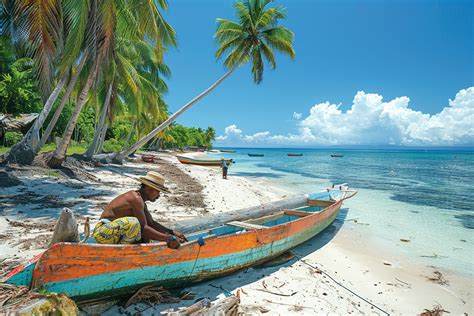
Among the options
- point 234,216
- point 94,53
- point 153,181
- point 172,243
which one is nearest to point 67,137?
point 94,53

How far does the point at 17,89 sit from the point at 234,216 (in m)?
18.5

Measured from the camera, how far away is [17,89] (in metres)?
16.8

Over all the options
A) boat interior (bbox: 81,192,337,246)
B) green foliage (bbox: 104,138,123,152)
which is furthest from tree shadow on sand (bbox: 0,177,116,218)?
green foliage (bbox: 104,138,123,152)

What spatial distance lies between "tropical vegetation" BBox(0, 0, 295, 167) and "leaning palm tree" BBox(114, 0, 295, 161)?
2.1 inches

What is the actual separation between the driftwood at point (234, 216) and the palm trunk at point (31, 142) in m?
8.73

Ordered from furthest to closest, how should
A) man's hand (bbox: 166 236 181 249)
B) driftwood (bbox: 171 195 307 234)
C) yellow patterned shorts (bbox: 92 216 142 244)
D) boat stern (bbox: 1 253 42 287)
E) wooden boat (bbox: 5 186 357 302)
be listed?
driftwood (bbox: 171 195 307 234), man's hand (bbox: 166 236 181 249), yellow patterned shorts (bbox: 92 216 142 244), wooden boat (bbox: 5 186 357 302), boat stern (bbox: 1 253 42 287)

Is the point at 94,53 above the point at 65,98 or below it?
above

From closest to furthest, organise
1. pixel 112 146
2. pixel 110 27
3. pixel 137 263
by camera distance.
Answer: pixel 137 263
pixel 110 27
pixel 112 146

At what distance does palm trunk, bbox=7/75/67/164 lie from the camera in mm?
10144

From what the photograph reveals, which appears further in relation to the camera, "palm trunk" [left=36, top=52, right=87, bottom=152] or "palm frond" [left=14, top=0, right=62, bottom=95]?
"palm trunk" [left=36, top=52, right=87, bottom=152]

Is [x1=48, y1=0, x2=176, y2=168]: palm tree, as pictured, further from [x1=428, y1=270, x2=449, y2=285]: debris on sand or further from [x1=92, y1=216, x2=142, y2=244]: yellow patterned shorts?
[x1=428, y1=270, x2=449, y2=285]: debris on sand

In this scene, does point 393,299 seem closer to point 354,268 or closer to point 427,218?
point 354,268

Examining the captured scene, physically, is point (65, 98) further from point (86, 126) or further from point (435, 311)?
point (86, 126)

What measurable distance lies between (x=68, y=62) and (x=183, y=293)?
8610mm
